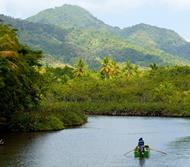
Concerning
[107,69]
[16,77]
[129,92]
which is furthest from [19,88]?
[107,69]

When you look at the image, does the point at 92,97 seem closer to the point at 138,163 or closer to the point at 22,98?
the point at 22,98

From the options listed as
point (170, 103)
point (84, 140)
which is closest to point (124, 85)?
point (170, 103)

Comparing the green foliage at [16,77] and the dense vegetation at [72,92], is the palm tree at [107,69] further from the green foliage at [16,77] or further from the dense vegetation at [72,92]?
the green foliage at [16,77]

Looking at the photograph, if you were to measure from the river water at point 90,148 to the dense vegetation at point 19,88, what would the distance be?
3119 mm

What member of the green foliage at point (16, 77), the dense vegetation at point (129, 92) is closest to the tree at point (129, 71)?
the dense vegetation at point (129, 92)

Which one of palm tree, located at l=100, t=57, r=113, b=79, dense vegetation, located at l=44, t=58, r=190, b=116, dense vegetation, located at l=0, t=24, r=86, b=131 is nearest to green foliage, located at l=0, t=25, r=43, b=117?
dense vegetation, located at l=0, t=24, r=86, b=131

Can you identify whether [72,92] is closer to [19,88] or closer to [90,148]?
[19,88]

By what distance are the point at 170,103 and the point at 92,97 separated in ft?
80.6

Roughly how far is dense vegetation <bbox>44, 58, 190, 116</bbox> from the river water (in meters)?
50.3

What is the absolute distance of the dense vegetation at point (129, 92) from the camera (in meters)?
Result: 121

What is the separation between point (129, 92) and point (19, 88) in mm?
80543

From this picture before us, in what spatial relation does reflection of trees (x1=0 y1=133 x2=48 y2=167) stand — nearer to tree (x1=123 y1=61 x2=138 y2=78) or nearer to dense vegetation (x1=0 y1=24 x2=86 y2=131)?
dense vegetation (x1=0 y1=24 x2=86 y2=131)

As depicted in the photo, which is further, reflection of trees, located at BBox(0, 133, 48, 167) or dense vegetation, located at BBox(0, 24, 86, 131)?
dense vegetation, located at BBox(0, 24, 86, 131)

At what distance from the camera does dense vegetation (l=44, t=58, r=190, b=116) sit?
4771 inches
